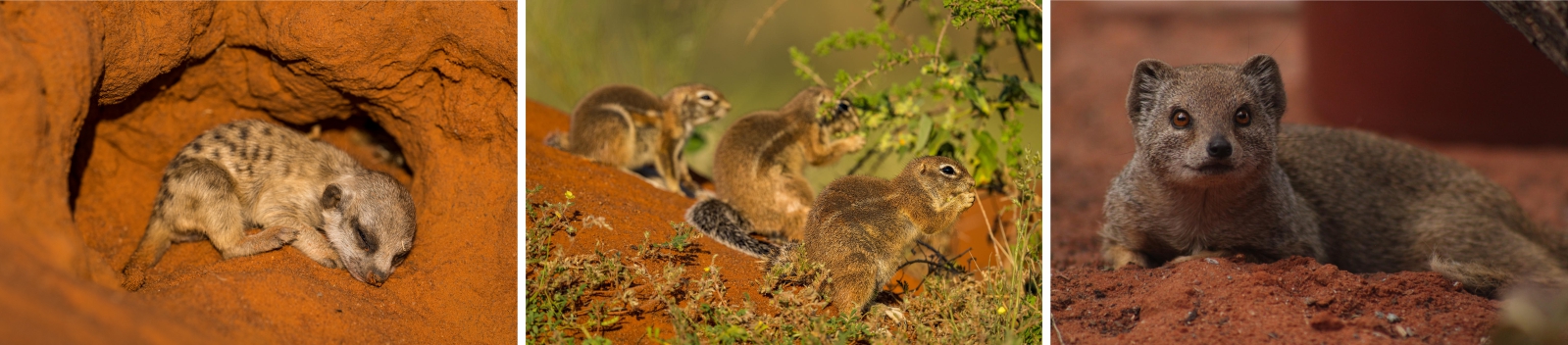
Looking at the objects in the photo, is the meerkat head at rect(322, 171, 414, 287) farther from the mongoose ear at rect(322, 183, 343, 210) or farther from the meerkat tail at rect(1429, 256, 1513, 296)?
the meerkat tail at rect(1429, 256, 1513, 296)

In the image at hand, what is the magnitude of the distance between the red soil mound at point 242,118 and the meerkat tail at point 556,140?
2.95 feet

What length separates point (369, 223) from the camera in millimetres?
4980

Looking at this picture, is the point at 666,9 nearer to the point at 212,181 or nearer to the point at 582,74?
the point at 582,74

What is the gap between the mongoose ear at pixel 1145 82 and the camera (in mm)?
4469

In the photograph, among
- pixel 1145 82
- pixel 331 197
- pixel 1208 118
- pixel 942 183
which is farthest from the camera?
pixel 331 197

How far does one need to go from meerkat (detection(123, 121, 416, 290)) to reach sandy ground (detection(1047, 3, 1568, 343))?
11.4 ft

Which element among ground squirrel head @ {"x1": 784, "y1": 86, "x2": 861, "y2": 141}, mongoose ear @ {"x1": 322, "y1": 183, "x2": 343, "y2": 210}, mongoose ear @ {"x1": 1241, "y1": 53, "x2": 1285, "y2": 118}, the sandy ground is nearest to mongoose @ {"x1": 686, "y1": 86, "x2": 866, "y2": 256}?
ground squirrel head @ {"x1": 784, "y1": 86, "x2": 861, "y2": 141}

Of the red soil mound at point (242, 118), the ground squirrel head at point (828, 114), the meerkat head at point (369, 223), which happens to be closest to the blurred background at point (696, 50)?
the ground squirrel head at point (828, 114)

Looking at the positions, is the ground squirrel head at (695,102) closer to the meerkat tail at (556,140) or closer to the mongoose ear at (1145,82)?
the meerkat tail at (556,140)

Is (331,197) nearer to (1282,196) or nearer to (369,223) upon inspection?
(369,223)

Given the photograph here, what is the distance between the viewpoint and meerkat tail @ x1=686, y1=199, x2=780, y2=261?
4.86 m

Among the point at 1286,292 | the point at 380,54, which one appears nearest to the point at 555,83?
the point at 380,54

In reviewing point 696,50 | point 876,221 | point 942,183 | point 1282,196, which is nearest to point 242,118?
point 696,50

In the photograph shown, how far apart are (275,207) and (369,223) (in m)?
0.70
